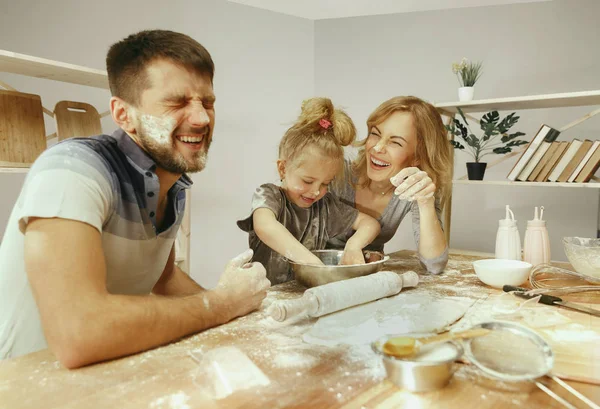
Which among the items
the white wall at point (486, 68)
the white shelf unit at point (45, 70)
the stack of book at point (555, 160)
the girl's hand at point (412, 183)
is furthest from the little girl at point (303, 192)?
the white wall at point (486, 68)

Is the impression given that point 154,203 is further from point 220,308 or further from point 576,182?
point 576,182

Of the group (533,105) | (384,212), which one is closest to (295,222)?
(384,212)

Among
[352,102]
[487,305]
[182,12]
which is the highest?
[182,12]

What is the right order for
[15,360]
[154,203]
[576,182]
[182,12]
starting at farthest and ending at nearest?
[182,12] < [576,182] < [154,203] < [15,360]

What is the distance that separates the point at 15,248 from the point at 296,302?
59cm

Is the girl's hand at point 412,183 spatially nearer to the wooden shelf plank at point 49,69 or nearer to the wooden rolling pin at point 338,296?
the wooden rolling pin at point 338,296

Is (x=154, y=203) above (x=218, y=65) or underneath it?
underneath

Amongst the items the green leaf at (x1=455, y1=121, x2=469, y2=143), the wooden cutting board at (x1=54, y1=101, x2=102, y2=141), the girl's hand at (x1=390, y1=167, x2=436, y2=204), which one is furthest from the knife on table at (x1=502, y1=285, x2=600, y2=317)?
the wooden cutting board at (x1=54, y1=101, x2=102, y2=141)

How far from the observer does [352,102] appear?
3.34 m

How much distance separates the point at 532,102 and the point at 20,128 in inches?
98.3

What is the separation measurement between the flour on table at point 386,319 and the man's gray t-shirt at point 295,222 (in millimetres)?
556

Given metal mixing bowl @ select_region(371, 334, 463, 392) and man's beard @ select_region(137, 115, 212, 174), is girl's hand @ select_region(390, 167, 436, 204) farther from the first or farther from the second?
metal mixing bowl @ select_region(371, 334, 463, 392)

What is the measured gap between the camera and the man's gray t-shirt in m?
1.53

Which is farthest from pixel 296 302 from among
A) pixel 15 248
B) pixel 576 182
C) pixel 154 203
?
pixel 576 182
